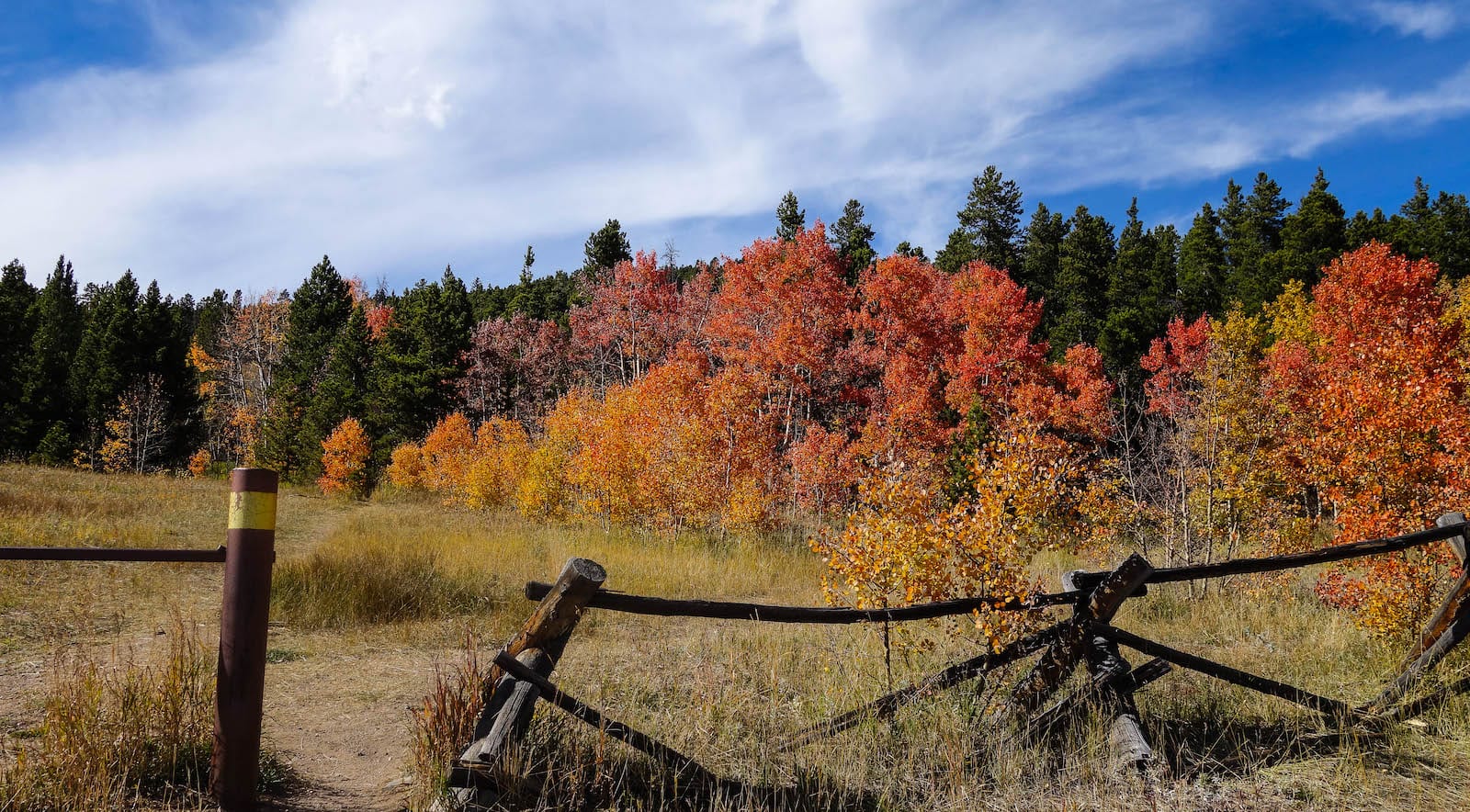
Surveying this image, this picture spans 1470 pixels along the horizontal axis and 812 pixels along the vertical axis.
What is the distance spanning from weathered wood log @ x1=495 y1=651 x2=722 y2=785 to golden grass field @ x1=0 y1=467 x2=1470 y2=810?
5.0 inches

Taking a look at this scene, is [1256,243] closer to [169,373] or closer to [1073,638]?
[1073,638]

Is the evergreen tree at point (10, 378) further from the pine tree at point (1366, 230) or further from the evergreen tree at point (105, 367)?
the pine tree at point (1366, 230)

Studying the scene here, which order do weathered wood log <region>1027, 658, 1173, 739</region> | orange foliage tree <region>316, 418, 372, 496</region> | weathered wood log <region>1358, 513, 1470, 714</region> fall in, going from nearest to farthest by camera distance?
weathered wood log <region>1027, 658, 1173, 739</region>
weathered wood log <region>1358, 513, 1470, 714</region>
orange foliage tree <region>316, 418, 372, 496</region>

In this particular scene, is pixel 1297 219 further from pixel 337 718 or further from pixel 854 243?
pixel 337 718

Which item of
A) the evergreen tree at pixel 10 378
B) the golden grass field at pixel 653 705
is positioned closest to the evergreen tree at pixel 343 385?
the evergreen tree at pixel 10 378

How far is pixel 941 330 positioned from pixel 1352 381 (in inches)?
1065

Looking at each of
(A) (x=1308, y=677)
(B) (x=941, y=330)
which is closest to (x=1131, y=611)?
(A) (x=1308, y=677)

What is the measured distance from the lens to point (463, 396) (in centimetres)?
4562

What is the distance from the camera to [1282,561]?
4715 millimetres

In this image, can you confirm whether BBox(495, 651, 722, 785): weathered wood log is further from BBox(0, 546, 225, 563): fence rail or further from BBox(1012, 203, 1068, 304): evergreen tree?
BBox(1012, 203, 1068, 304): evergreen tree

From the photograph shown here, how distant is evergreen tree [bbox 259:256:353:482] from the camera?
42.8 metres

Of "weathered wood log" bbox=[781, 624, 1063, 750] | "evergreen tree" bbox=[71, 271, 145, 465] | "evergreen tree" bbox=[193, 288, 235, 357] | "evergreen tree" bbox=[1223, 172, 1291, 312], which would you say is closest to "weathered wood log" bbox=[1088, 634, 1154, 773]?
"weathered wood log" bbox=[781, 624, 1063, 750]

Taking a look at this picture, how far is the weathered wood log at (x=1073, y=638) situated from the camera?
4316 mm

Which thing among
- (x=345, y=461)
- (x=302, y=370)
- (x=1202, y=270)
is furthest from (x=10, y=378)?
(x=1202, y=270)
